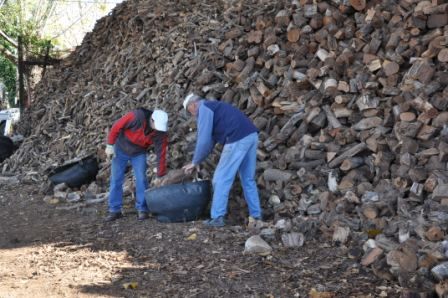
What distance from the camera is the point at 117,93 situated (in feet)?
33.0

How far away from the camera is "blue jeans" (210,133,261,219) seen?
604 cm

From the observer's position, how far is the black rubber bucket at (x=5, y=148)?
11.6 m

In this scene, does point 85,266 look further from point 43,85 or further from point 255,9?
point 43,85

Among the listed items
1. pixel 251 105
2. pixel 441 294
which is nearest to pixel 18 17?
pixel 251 105

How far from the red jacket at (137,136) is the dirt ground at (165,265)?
0.82 meters

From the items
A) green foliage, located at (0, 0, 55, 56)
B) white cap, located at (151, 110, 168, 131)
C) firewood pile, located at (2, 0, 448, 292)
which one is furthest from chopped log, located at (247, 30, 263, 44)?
green foliage, located at (0, 0, 55, 56)

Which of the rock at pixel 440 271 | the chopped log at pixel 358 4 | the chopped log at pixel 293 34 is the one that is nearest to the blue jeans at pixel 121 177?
the chopped log at pixel 293 34

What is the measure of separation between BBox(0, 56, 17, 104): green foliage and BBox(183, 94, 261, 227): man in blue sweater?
18.0 metres

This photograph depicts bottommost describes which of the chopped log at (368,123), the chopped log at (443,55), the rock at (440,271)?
the rock at (440,271)

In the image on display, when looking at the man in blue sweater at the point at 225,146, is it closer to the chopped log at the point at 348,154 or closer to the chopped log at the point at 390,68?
the chopped log at the point at 348,154

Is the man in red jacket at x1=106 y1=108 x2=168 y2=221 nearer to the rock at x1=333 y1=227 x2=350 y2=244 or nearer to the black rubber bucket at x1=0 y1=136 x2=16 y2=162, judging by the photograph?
the rock at x1=333 y1=227 x2=350 y2=244

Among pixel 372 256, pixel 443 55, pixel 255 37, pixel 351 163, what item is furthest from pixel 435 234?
pixel 255 37

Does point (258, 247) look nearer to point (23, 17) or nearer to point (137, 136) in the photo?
point (137, 136)

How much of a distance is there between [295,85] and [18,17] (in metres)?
15.5
